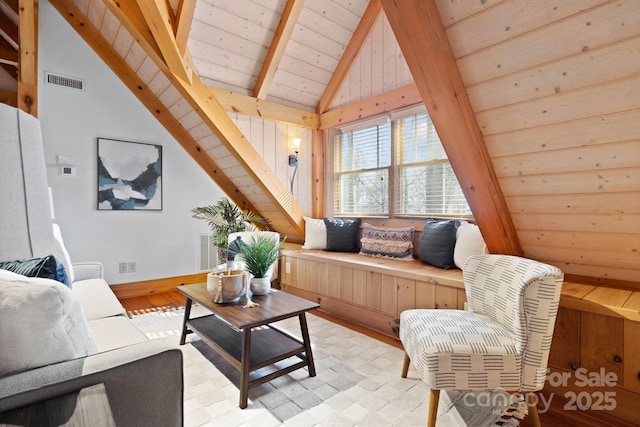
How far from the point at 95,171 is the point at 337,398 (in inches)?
137

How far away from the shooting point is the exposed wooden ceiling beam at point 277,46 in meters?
2.97

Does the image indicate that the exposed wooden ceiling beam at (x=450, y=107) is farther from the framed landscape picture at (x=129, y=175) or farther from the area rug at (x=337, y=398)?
the framed landscape picture at (x=129, y=175)

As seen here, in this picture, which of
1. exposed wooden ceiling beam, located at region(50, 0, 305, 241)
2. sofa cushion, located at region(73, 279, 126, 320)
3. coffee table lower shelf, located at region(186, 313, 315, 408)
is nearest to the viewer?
coffee table lower shelf, located at region(186, 313, 315, 408)

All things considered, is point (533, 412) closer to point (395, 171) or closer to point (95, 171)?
point (395, 171)

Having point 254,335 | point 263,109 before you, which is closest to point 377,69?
point 263,109

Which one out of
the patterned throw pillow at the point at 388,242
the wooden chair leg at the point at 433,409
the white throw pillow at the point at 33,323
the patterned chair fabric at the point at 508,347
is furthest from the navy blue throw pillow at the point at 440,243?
the white throw pillow at the point at 33,323

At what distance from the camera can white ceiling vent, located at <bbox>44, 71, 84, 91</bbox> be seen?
3328 mm

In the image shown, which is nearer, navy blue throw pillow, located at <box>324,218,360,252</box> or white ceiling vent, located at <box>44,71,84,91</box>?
white ceiling vent, located at <box>44,71,84,91</box>

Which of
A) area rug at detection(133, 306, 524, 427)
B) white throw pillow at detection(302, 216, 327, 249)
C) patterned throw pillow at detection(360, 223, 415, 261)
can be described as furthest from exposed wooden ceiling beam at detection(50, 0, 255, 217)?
area rug at detection(133, 306, 524, 427)

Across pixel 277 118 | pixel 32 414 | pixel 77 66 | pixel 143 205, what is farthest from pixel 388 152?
pixel 77 66

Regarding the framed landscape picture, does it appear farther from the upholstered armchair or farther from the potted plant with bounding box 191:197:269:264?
the upholstered armchair

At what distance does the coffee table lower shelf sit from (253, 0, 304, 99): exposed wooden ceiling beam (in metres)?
2.38

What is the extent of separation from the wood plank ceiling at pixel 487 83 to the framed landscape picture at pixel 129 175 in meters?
0.70

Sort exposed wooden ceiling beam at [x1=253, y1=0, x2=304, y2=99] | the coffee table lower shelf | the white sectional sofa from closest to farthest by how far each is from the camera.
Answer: the white sectional sofa, the coffee table lower shelf, exposed wooden ceiling beam at [x1=253, y1=0, x2=304, y2=99]
